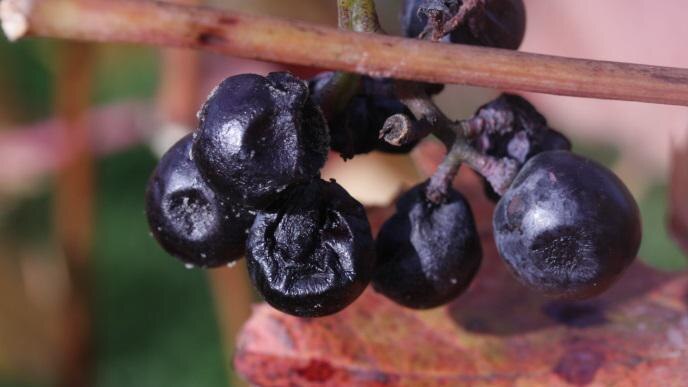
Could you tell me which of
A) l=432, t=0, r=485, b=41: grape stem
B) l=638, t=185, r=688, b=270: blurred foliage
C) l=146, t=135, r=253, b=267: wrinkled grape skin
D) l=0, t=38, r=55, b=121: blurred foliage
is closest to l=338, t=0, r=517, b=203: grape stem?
l=432, t=0, r=485, b=41: grape stem

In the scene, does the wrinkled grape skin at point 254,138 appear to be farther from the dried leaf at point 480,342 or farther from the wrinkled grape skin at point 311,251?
the dried leaf at point 480,342

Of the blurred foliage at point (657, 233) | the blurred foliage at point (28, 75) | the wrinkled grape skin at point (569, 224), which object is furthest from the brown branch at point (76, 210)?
the blurred foliage at point (657, 233)

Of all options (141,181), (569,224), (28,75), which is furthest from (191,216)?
(28,75)

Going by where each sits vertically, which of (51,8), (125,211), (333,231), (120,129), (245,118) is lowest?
(125,211)

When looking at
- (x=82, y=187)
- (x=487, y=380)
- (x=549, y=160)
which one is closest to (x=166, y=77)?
(x=82, y=187)

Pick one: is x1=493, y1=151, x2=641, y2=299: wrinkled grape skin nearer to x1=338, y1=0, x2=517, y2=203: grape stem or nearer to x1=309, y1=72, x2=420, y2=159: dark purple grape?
x1=338, y1=0, x2=517, y2=203: grape stem

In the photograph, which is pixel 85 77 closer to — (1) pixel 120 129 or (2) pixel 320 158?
(1) pixel 120 129

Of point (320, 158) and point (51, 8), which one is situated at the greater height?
point (51, 8)
